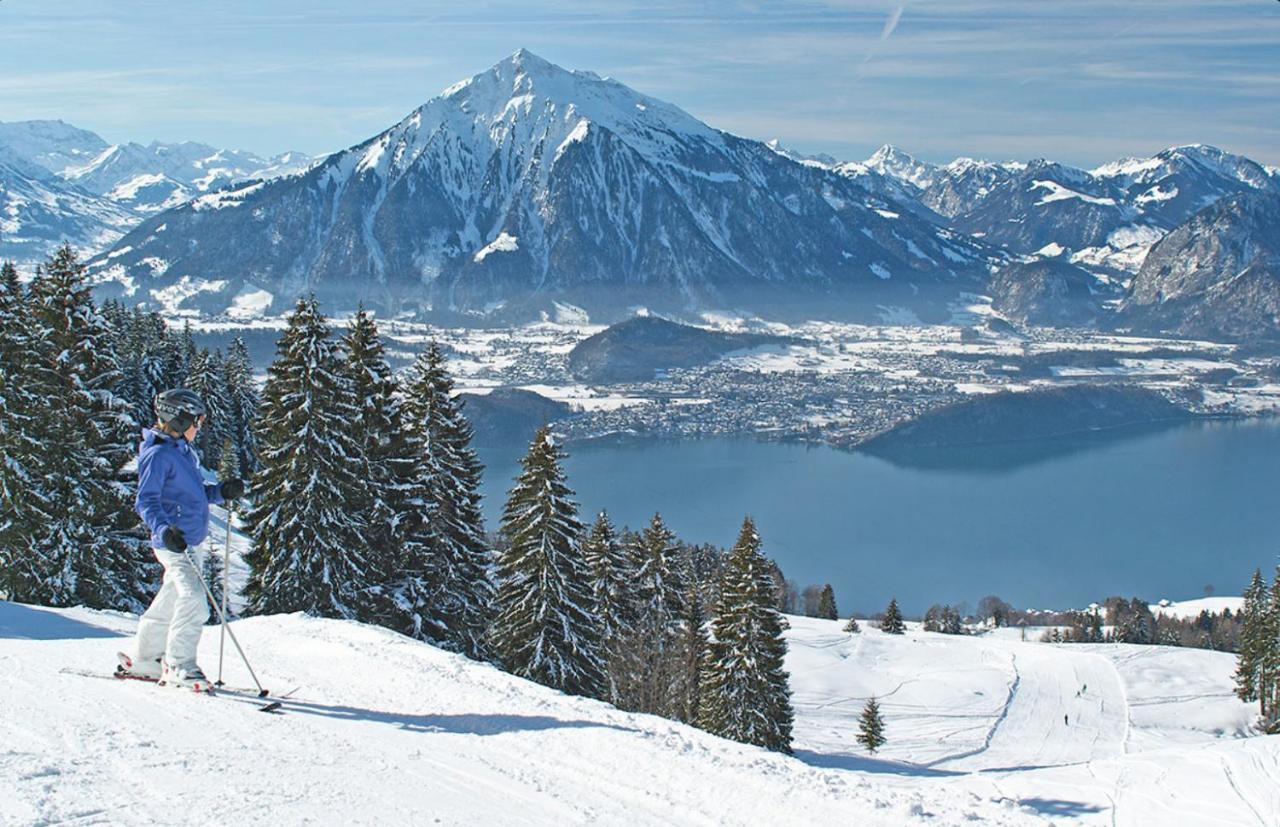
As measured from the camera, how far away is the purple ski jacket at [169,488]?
7.04 meters

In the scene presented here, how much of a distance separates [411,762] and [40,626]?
6.57m

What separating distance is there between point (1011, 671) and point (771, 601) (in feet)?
109

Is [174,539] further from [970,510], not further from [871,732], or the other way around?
[970,510]

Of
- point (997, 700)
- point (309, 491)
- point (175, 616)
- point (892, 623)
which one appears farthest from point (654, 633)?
point (892, 623)

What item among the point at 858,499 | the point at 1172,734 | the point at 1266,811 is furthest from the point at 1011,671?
the point at 858,499

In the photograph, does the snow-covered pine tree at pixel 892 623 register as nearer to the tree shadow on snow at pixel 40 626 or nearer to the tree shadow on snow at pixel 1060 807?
the tree shadow on snow at pixel 1060 807

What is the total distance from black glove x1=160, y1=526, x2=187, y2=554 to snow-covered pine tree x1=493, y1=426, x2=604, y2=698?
532 inches

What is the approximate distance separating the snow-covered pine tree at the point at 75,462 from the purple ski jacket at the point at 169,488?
13.8 m

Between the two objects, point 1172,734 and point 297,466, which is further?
point 1172,734

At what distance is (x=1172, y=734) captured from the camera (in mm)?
43281

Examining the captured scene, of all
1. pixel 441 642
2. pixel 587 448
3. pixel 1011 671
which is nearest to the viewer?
pixel 441 642

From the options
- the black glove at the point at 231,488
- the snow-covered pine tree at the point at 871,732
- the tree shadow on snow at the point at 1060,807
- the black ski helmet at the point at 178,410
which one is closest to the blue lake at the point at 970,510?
the snow-covered pine tree at the point at 871,732

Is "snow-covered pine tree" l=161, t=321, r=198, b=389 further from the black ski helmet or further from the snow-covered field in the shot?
the black ski helmet

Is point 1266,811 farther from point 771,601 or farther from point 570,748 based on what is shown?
point 771,601
